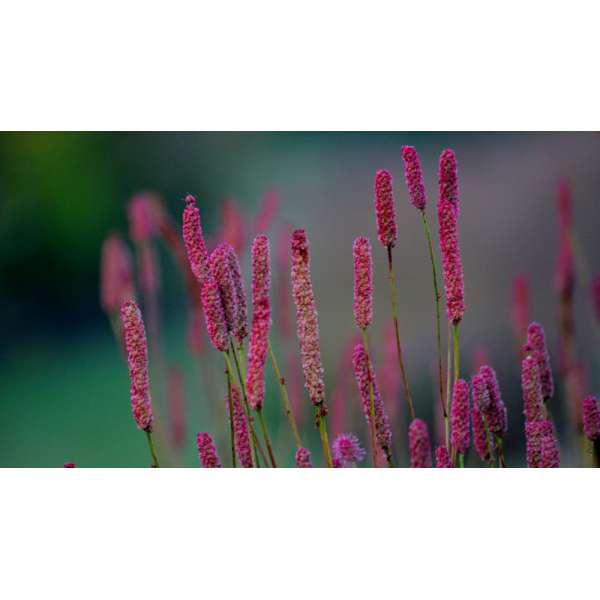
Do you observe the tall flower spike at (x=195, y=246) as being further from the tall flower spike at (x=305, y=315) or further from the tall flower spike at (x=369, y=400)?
the tall flower spike at (x=369, y=400)

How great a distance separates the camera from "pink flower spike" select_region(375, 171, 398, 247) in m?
2.26

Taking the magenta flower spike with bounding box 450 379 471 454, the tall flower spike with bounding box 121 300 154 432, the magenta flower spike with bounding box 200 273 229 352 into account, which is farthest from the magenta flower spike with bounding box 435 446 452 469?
the tall flower spike with bounding box 121 300 154 432

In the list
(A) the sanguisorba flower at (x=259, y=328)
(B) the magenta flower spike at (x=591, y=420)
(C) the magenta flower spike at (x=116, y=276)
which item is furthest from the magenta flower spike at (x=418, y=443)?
(C) the magenta flower spike at (x=116, y=276)

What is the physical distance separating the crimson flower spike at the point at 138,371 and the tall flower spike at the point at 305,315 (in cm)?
39

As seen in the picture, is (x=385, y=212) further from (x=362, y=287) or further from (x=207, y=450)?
(x=207, y=450)

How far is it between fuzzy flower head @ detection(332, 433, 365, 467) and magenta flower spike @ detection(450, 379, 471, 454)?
0.27 meters

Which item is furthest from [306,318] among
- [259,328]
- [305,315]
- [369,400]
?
[369,400]

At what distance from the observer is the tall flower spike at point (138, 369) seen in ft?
6.80
